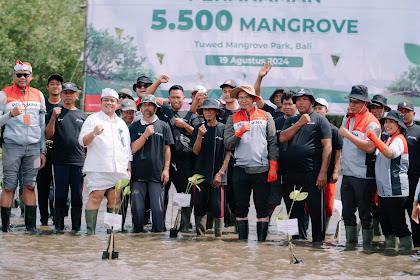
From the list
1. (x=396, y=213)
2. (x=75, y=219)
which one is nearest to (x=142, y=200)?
(x=75, y=219)

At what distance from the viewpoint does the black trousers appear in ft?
32.2

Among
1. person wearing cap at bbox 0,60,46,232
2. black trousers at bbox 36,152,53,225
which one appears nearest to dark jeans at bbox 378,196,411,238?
person wearing cap at bbox 0,60,46,232

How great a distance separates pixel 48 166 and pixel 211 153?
8.46 ft

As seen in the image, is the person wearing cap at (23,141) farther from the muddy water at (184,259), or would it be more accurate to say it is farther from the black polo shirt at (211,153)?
the black polo shirt at (211,153)

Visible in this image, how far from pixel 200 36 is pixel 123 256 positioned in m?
7.63

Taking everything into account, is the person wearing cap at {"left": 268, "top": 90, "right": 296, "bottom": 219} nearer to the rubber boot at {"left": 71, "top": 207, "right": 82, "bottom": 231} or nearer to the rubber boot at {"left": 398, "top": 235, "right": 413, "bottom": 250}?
the rubber boot at {"left": 398, "top": 235, "right": 413, "bottom": 250}

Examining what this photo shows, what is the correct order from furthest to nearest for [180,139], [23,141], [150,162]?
[180,139]
[150,162]
[23,141]

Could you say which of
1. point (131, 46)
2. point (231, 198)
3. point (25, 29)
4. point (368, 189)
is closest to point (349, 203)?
point (368, 189)

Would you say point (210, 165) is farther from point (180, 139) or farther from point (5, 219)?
point (5, 219)

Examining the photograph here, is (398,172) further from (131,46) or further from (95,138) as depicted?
(131,46)

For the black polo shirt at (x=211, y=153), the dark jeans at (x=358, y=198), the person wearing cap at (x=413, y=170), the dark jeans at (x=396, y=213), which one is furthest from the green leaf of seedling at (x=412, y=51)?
the dark jeans at (x=396, y=213)

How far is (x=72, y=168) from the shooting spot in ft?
30.4

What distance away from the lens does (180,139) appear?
9.50 m

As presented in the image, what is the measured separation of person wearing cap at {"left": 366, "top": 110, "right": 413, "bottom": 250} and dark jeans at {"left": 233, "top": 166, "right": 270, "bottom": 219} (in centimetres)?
147
